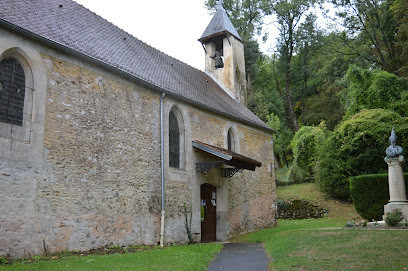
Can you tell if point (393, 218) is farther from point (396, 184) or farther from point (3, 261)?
point (3, 261)

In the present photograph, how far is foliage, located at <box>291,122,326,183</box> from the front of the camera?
1064 inches

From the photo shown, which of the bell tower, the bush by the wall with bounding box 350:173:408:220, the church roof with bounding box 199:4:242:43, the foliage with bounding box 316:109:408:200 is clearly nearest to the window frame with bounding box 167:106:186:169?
the bell tower

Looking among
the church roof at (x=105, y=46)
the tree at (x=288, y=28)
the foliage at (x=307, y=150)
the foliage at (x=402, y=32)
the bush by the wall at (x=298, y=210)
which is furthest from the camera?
the tree at (x=288, y=28)

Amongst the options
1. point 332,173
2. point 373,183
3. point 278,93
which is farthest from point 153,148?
point 278,93

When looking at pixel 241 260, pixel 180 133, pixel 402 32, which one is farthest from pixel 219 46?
pixel 241 260

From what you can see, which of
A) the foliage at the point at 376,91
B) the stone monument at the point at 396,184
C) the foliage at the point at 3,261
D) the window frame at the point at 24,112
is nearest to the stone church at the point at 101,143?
the window frame at the point at 24,112

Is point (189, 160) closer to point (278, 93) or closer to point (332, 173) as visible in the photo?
point (332, 173)

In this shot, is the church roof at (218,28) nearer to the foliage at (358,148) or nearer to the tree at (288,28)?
the foliage at (358,148)

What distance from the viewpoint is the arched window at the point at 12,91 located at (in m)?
8.19

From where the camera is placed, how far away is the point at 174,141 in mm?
13250

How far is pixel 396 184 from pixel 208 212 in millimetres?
7186

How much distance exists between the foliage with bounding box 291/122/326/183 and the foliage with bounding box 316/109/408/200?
174 inches

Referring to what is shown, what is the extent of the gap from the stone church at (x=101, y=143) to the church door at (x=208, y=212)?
0.13 ft

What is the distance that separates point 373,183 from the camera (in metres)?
15.6
